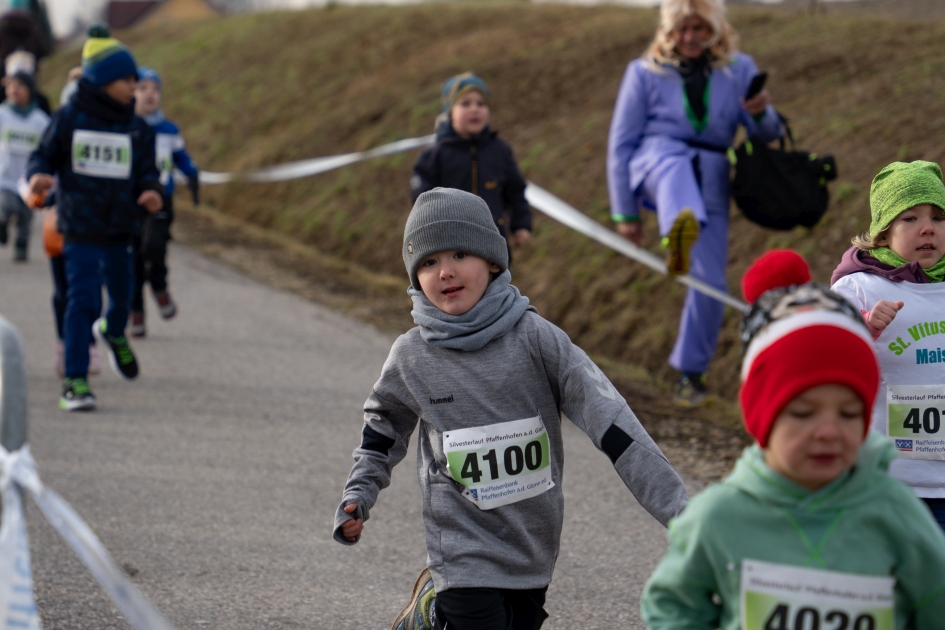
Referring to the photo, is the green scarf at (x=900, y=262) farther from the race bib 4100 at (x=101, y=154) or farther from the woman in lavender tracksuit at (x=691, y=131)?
the race bib 4100 at (x=101, y=154)

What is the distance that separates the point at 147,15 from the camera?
75.1 meters

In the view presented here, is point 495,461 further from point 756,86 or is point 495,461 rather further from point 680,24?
point 680,24

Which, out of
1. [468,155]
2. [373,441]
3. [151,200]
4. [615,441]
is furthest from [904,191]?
[151,200]

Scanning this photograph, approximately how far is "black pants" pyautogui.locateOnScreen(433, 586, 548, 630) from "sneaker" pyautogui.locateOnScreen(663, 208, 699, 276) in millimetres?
3385

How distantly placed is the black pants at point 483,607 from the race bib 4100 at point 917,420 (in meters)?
1.17

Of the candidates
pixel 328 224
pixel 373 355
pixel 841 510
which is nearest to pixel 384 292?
pixel 373 355

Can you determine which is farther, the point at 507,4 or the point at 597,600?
the point at 507,4

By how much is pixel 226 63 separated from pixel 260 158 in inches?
317

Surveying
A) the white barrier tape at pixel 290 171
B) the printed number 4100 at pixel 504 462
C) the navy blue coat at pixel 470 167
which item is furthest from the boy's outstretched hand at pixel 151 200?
the white barrier tape at pixel 290 171

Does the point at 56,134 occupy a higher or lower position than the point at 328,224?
higher

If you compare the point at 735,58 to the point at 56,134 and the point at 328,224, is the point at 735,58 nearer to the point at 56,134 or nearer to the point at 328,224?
the point at 56,134

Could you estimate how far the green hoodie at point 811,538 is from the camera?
2.02 m

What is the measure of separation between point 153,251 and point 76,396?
3.94ft

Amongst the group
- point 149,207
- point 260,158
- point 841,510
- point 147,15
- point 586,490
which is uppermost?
point 841,510
